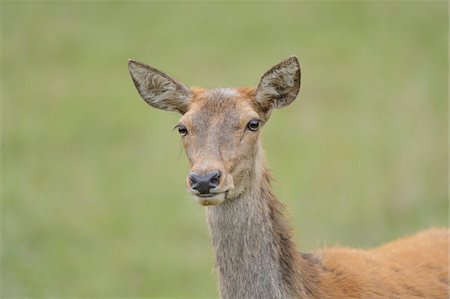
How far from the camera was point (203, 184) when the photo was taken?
307 inches

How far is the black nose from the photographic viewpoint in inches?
307

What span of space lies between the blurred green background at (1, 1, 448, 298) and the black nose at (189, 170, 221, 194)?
631 centimetres

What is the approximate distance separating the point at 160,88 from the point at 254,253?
1397 millimetres

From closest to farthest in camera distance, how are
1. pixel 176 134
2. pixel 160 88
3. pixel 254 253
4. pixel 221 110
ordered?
pixel 254 253 < pixel 221 110 < pixel 160 88 < pixel 176 134

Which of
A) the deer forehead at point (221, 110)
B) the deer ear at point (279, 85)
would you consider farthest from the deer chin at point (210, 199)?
the deer ear at point (279, 85)

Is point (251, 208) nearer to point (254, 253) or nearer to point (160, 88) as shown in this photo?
point (254, 253)

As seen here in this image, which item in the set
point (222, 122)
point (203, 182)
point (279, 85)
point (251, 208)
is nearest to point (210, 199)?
point (203, 182)

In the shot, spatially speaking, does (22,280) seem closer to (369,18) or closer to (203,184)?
(203,184)

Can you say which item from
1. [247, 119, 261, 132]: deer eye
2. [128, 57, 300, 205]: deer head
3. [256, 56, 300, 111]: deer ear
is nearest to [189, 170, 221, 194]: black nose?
[128, 57, 300, 205]: deer head

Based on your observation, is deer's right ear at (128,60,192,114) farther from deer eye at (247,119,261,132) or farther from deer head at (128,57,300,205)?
deer eye at (247,119,261,132)

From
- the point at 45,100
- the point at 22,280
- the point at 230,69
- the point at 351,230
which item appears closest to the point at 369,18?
the point at 230,69

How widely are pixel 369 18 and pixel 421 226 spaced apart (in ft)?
32.1

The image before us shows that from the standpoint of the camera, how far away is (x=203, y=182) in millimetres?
7789

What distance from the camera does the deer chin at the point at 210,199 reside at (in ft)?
25.8
